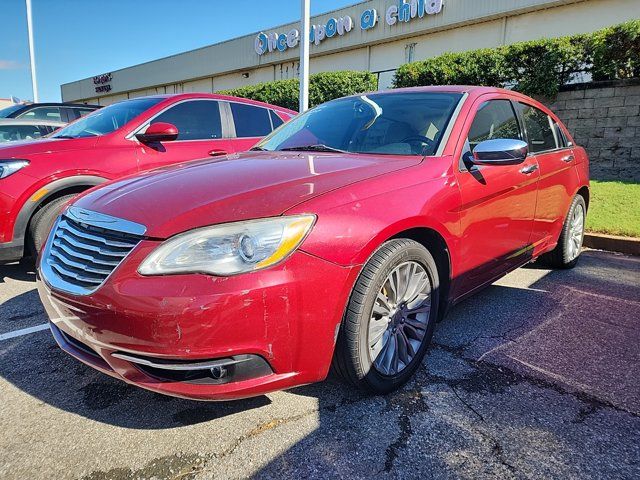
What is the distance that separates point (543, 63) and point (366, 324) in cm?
921

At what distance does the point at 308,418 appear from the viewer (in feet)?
6.81

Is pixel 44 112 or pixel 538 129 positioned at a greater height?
pixel 44 112

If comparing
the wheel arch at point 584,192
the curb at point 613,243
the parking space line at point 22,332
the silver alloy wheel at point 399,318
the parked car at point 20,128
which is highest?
the parked car at point 20,128

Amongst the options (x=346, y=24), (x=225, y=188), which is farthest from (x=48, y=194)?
(x=346, y=24)

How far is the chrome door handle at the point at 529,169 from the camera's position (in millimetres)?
3250

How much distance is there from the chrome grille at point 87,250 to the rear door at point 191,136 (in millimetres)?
2405

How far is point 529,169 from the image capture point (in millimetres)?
3330

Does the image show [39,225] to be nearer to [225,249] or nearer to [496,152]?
[225,249]

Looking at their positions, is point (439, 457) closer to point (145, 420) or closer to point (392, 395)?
point (392, 395)

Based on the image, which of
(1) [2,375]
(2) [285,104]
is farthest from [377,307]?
(2) [285,104]

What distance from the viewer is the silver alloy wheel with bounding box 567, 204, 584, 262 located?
440 centimetres

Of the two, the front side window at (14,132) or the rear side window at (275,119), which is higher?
the rear side window at (275,119)

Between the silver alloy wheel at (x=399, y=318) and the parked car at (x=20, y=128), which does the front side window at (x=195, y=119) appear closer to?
the silver alloy wheel at (x=399, y=318)

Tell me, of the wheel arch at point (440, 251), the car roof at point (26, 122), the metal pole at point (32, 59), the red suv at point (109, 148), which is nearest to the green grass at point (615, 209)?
the wheel arch at point (440, 251)
